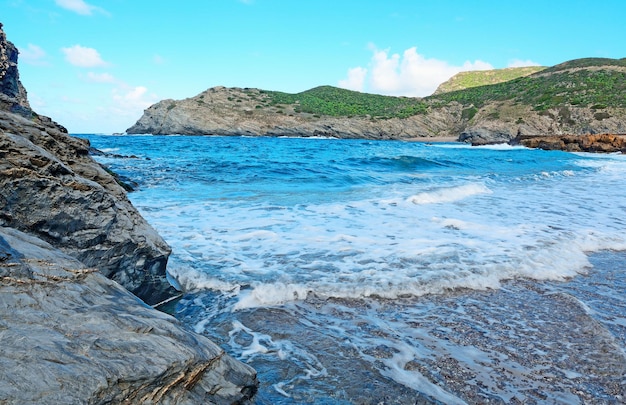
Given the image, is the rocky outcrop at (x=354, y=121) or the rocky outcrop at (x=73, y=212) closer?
the rocky outcrop at (x=73, y=212)

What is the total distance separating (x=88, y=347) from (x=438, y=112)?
101m

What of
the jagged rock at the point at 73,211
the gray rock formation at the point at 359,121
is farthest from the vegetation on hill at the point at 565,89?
the jagged rock at the point at 73,211

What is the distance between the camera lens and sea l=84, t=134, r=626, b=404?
3.71m

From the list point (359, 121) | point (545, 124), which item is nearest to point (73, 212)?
point (545, 124)

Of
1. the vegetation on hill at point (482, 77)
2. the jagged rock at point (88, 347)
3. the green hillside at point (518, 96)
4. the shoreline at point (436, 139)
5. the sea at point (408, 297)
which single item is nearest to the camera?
the jagged rock at point (88, 347)

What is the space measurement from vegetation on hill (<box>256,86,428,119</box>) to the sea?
86292 mm

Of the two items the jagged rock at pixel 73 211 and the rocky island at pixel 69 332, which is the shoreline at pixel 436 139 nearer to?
the jagged rock at pixel 73 211

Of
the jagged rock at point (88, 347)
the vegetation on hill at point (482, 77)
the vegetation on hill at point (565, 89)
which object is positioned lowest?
the jagged rock at point (88, 347)

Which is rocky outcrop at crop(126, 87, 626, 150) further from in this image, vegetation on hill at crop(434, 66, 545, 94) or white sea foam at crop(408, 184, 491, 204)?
vegetation on hill at crop(434, 66, 545, 94)

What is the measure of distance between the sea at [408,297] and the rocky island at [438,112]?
61.3m

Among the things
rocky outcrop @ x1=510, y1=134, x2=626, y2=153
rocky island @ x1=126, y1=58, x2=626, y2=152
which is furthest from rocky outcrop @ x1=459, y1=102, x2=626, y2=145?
rocky outcrop @ x1=510, y1=134, x2=626, y2=153

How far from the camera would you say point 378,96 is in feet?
416

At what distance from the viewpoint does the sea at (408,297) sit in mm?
3709

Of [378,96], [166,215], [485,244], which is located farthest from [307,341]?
[378,96]
